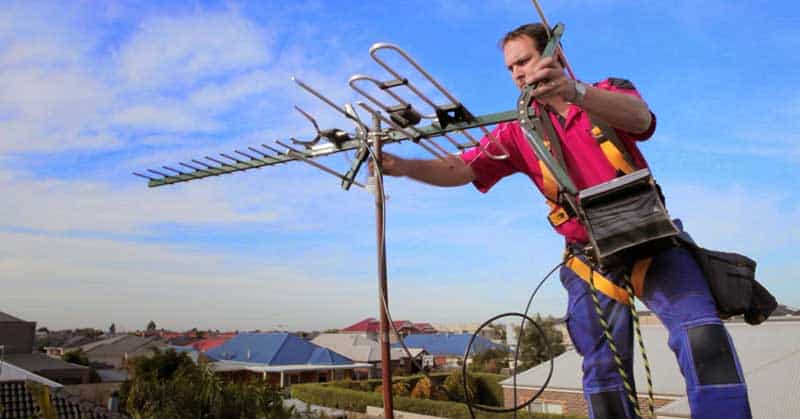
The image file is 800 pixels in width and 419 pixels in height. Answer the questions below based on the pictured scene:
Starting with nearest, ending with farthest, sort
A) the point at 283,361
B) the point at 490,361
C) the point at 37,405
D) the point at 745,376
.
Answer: the point at 745,376 < the point at 37,405 < the point at 490,361 < the point at 283,361

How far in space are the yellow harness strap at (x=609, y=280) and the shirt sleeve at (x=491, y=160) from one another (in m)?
0.50

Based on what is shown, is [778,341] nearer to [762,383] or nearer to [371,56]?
[762,383]

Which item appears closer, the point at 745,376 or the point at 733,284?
the point at 733,284

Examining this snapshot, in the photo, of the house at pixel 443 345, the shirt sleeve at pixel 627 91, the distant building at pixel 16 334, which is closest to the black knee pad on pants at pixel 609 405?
the shirt sleeve at pixel 627 91

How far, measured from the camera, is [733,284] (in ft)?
6.56

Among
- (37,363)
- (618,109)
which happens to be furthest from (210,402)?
(37,363)

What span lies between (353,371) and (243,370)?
8875 mm

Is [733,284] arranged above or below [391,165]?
below

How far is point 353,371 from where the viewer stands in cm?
4306

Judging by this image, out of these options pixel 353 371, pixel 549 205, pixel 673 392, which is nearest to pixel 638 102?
pixel 549 205

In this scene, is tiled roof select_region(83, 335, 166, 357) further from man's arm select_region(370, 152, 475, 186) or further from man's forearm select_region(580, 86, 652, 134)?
man's forearm select_region(580, 86, 652, 134)

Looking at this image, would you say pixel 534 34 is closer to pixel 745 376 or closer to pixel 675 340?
pixel 675 340

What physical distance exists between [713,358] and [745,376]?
16.2 metres

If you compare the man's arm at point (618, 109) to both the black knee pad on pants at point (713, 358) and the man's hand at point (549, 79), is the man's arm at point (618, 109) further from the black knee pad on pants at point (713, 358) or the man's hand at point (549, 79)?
the black knee pad on pants at point (713, 358)
